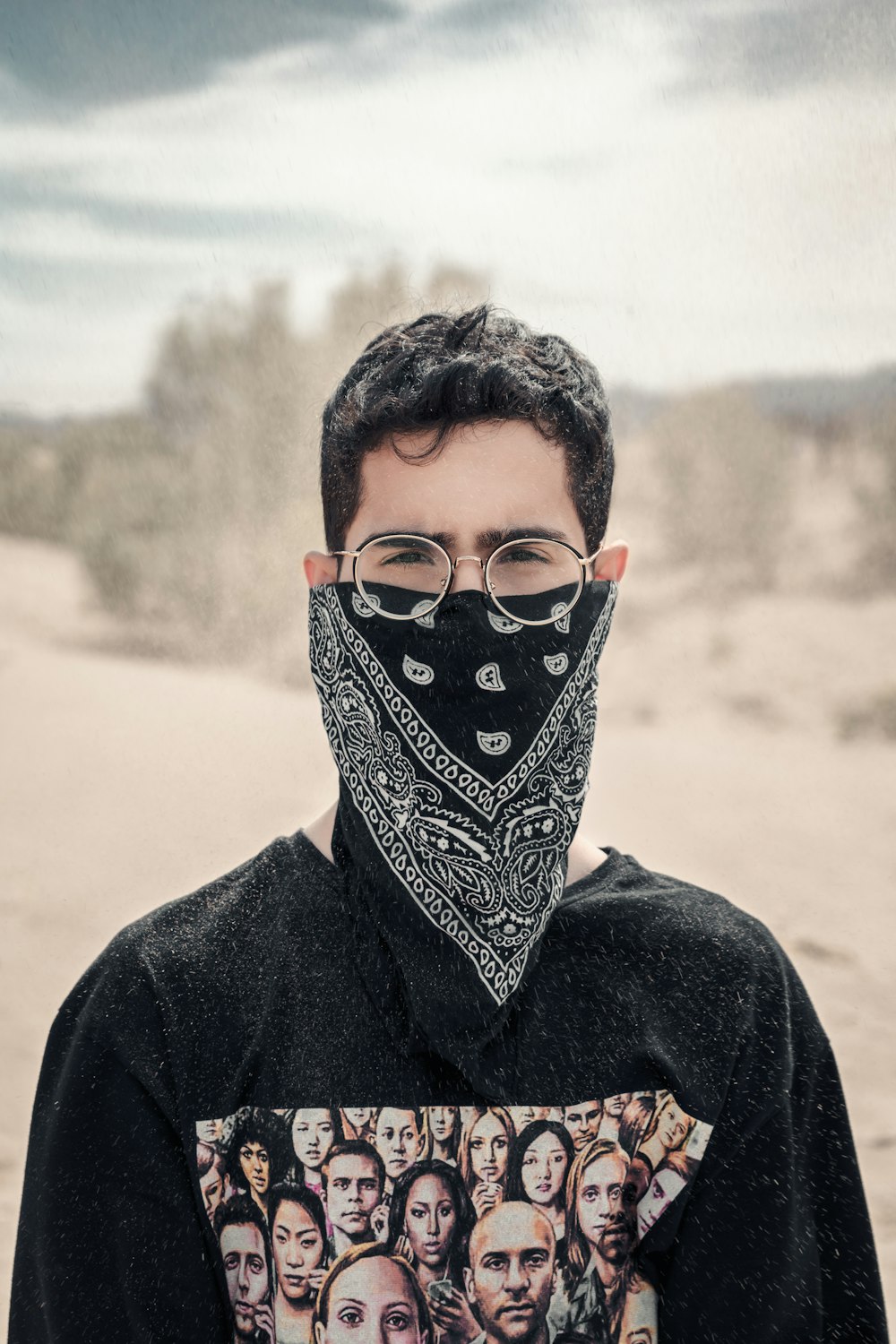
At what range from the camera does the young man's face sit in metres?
1.96

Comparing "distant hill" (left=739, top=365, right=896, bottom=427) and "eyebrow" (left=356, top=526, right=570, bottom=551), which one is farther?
"distant hill" (left=739, top=365, right=896, bottom=427)

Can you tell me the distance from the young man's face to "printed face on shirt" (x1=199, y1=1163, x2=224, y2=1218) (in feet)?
2.90

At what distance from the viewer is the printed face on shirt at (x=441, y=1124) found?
6.26 ft

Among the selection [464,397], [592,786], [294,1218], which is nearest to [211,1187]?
[294,1218]

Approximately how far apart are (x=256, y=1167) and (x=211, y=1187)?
0.07 metres

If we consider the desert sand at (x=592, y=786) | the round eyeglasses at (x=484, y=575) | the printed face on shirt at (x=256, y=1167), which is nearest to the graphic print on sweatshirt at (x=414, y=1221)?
the printed face on shirt at (x=256, y=1167)

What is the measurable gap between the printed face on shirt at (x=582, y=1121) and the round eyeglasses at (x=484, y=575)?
0.71 meters

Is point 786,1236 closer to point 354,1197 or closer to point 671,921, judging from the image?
point 671,921

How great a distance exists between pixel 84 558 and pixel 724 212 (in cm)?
2049

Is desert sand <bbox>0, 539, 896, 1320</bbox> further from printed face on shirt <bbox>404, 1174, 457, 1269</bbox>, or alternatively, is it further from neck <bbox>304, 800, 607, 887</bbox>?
printed face on shirt <bbox>404, 1174, 457, 1269</bbox>

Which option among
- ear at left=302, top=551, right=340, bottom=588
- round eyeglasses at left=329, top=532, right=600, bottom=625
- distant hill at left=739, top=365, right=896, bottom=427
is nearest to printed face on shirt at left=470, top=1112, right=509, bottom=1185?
round eyeglasses at left=329, top=532, right=600, bottom=625

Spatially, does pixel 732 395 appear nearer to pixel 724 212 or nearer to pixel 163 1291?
pixel 724 212

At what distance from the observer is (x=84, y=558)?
19953 millimetres

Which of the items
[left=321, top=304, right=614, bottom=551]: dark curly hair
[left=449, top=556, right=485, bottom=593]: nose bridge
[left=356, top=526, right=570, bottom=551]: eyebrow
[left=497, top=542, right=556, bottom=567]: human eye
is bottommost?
[left=449, top=556, right=485, bottom=593]: nose bridge
